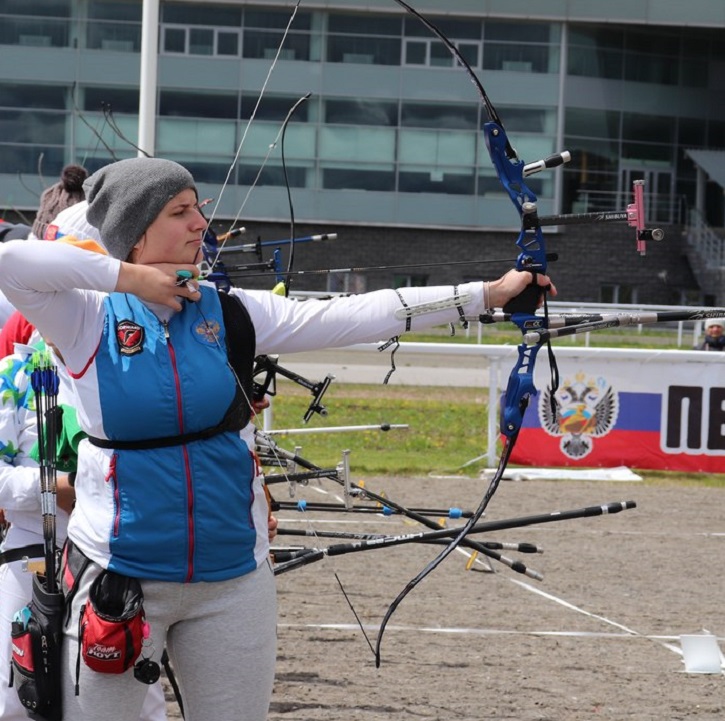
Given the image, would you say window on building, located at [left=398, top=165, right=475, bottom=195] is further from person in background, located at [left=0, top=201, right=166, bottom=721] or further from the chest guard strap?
the chest guard strap

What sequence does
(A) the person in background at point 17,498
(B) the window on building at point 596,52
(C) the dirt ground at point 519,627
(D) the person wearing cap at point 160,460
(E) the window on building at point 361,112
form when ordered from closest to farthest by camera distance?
(D) the person wearing cap at point 160,460 < (A) the person in background at point 17,498 < (C) the dirt ground at point 519,627 < (E) the window on building at point 361,112 < (B) the window on building at point 596,52

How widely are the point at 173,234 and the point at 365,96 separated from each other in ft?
99.0

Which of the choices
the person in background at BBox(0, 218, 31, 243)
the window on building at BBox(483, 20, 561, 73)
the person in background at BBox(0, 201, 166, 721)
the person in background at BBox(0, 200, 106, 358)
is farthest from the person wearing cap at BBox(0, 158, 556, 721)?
the window on building at BBox(483, 20, 561, 73)

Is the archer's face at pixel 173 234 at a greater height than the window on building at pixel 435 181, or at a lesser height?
lesser

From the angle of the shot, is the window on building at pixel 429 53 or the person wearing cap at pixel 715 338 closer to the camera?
the person wearing cap at pixel 715 338

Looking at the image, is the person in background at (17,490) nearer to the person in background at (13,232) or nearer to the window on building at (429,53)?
the person in background at (13,232)

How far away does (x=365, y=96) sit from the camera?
32500 millimetres

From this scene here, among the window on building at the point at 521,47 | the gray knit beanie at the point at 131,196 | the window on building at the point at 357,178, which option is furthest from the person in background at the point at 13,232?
the window on building at the point at 521,47

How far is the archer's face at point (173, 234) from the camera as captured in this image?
115 inches

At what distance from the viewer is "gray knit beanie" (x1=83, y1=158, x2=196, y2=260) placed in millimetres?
2902

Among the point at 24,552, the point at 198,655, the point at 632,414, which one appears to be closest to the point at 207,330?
the point at 198,655

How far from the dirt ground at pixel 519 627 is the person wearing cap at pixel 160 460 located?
86 cm

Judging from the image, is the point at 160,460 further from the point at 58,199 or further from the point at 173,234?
the point at 58,199

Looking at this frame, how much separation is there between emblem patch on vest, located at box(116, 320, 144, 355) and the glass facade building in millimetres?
27915
